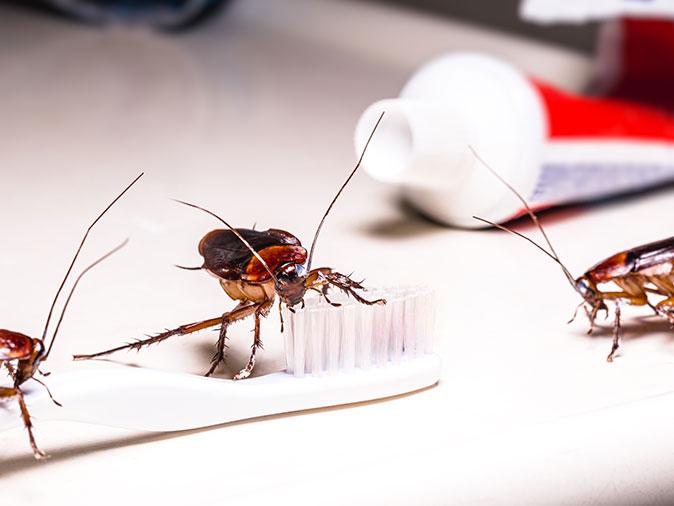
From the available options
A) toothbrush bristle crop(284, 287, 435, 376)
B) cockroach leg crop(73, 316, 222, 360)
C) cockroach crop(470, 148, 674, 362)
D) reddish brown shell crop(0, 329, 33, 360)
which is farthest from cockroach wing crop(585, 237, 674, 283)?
reddish brown shell crop(0, 329, 33, 360)

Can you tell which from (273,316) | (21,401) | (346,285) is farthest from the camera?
(273,316)

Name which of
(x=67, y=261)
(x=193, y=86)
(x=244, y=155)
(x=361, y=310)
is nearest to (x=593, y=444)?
(x=361, y=310)

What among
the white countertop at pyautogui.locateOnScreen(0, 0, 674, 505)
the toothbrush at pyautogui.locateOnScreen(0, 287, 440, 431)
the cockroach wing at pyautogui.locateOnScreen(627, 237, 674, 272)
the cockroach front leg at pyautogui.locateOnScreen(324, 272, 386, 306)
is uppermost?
the cockroach wing at pyautogui.locateOnScreen(627, 237, 674, 272)

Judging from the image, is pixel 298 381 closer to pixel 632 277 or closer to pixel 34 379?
pixel 34 379

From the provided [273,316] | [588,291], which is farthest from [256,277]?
[588,291]

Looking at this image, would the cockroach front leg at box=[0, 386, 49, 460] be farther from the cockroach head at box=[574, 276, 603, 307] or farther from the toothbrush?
the cockroach head at box=[574, 276, 603, 307]

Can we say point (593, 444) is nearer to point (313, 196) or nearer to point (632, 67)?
point (313, 196)
